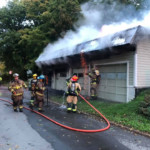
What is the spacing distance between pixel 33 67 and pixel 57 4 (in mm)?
7195

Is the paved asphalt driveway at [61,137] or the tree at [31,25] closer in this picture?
the paved asphalt driveway at [61,137]

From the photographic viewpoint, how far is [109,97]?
973cm

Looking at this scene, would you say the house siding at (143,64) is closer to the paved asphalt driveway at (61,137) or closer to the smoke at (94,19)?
the paved asphalt driveway at (61,137)

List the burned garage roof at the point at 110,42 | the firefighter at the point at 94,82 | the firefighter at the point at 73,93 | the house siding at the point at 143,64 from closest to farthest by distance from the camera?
1. the firefighter at the point at 73,93
2. the burned garage roof at the point at 110,42
3. the house siding at the point at 143,64
4. the firefighter at the point at 94,82

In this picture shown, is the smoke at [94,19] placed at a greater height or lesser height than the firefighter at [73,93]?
greater

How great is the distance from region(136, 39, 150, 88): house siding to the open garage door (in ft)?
2.47

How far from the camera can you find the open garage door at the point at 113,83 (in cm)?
880

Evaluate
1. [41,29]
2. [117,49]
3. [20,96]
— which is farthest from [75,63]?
[41,29]

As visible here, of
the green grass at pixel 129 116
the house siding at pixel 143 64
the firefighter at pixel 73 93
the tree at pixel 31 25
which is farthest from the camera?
the tree at pixel 31 25

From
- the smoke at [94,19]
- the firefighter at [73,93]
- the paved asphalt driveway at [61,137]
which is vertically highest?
the smoke at [94,19]

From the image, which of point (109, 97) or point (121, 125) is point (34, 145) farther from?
point (109, 97)

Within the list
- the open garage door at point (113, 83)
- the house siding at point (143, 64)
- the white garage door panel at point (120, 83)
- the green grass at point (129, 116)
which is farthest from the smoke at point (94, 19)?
the green grass at point (129, 116)

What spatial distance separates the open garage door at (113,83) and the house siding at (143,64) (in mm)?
751

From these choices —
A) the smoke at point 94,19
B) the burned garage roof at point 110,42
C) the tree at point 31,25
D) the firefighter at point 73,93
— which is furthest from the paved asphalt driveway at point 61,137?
the tree at point 31,25
